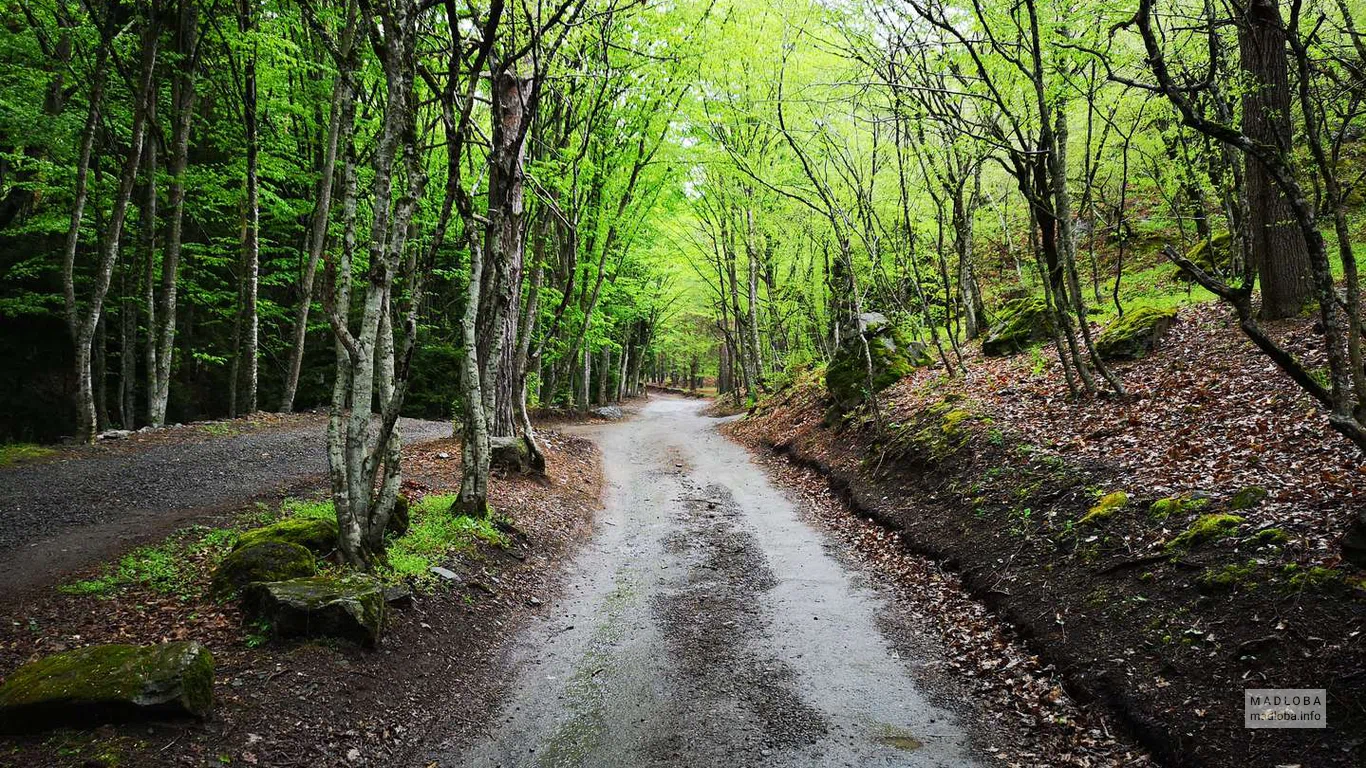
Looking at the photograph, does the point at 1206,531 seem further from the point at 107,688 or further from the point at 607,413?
the point at 607,413

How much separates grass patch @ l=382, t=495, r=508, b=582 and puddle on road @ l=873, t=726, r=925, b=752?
4.61 meters

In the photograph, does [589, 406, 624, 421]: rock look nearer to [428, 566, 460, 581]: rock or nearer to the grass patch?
the grass patch

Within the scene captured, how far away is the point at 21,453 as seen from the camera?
397 inches

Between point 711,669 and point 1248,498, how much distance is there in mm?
5110

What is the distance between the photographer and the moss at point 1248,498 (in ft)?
18.1

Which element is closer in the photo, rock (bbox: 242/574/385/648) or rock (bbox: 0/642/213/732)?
rock (bbox: 0/642/213/732)

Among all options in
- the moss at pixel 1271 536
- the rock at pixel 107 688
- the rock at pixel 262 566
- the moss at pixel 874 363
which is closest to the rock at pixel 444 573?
the rock at pixel 262 566

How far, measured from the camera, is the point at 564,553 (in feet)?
29.4

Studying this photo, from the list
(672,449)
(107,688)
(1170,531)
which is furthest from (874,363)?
(107,688)

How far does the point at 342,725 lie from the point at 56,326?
17.2 meters

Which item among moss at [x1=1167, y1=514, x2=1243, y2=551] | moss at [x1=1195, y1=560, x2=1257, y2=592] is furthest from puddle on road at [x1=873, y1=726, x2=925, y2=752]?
moss at [x1=1167, y1=514, x2=1243, y2=551]

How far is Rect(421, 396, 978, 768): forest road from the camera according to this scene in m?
4.59

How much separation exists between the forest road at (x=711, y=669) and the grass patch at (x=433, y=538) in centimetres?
127

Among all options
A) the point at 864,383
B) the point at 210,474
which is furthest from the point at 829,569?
the point at 210,474
